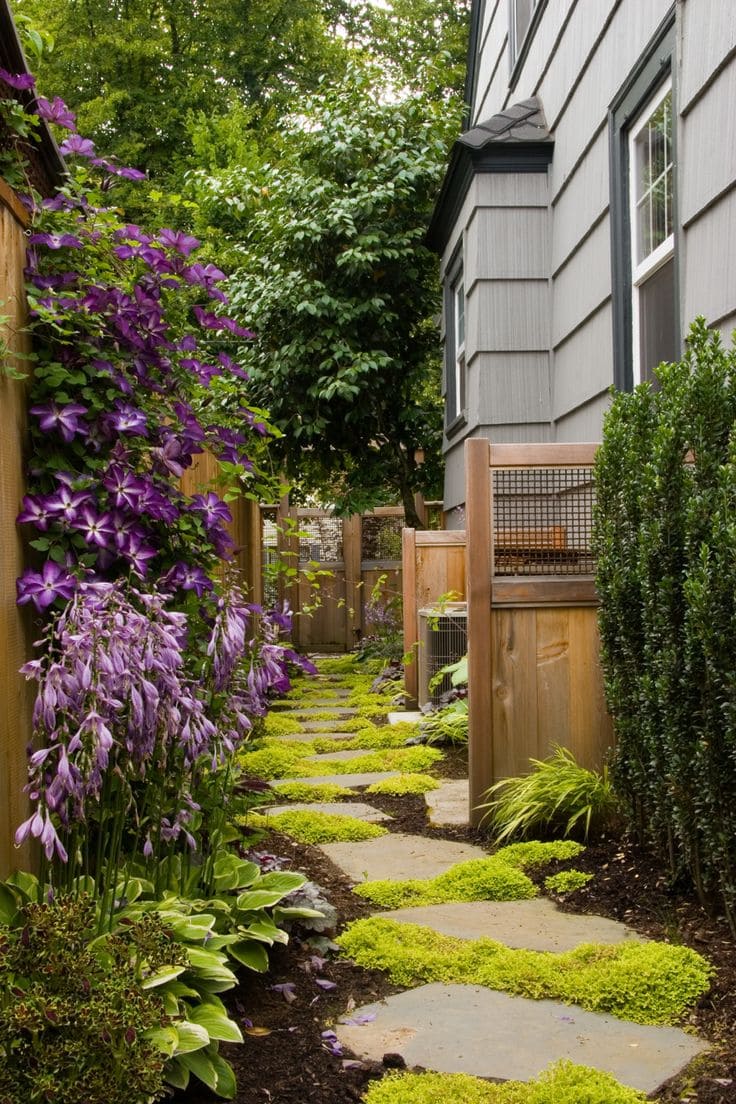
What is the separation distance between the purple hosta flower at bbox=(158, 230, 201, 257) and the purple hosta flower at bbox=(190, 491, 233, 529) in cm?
71

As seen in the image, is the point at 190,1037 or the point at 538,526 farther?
the point at 538,526

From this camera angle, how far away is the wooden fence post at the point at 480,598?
4164mm

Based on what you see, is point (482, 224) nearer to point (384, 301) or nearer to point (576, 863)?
point (384, 301)

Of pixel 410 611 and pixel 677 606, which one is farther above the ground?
pixel 677 606

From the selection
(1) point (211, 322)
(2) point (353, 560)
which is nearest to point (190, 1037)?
(1) point (211, 322)

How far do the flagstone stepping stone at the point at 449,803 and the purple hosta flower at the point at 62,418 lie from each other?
2.51 m

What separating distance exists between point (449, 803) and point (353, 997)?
2.13m

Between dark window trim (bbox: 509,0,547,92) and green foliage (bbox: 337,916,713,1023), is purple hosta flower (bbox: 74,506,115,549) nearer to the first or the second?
green foliage (bbox: 337,916,713,1023)

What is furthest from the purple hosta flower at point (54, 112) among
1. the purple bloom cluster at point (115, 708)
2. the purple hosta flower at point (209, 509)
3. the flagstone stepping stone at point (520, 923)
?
the flagstone stepping stone at point (520, 923)

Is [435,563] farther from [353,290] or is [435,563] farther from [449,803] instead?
[353,290]

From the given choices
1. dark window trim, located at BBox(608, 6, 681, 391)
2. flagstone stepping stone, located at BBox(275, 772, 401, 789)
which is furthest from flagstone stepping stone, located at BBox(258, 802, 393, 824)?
dark window trim, located at BBox(608, 6, 681, 391)

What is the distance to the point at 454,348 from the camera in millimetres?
9195

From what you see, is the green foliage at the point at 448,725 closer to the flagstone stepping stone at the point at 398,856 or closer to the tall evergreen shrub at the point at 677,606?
the flagstone stepping stone at the point at 398,856

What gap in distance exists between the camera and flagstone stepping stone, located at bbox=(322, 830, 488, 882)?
376 centimetres
